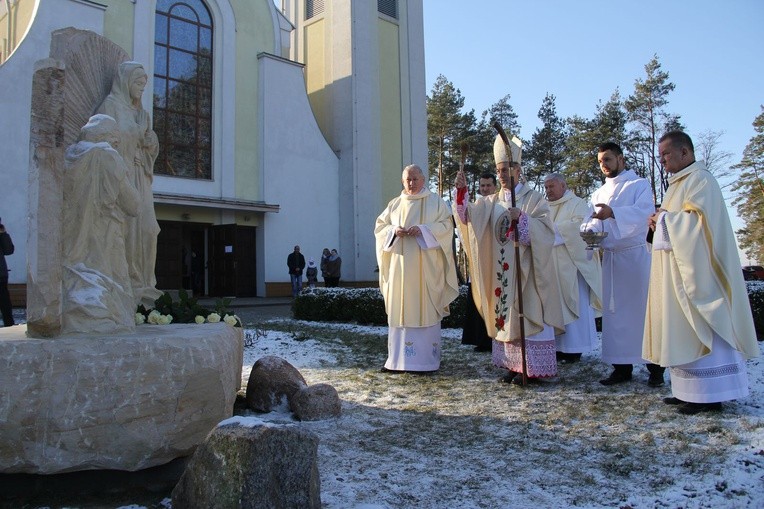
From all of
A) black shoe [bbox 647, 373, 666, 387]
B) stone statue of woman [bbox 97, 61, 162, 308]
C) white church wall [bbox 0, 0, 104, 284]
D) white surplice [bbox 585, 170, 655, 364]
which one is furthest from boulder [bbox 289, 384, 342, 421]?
white church wall [bbox 0, 0, 104, 284]

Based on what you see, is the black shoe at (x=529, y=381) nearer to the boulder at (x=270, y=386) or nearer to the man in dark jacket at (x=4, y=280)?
the boulder at (x=270, y=386)

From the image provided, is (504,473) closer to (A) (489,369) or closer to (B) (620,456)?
(B) (620,456)

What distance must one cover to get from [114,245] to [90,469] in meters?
1.30

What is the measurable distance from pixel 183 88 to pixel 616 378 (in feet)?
55.2

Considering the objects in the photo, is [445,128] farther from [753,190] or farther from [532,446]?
[532,446]

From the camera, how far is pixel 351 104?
72.5ft

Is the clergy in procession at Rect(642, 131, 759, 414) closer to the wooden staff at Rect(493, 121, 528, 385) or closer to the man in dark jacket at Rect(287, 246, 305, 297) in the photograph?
the wooden staff at Rect(493, 121, 528, 385)

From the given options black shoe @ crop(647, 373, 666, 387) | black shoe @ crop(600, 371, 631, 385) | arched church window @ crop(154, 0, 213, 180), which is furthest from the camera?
arched church window @ crop(154, 0, 213, 180)

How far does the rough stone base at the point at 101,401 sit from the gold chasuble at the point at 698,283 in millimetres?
3320

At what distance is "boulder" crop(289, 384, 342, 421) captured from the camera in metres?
4.57

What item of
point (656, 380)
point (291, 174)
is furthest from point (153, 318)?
point (291, 174)

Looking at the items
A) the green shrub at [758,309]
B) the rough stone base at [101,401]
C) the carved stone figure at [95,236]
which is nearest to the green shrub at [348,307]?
the green shrub at [758,309]

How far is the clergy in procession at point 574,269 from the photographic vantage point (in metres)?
6.92

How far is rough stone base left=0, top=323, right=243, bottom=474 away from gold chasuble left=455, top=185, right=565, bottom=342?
3.37 meters
